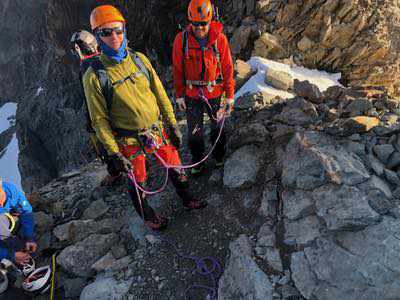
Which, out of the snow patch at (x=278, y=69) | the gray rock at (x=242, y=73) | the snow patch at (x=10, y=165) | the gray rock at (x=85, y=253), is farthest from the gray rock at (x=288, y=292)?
the snow patch at (x=10, y=165)

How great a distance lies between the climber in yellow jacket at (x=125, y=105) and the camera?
141 inches

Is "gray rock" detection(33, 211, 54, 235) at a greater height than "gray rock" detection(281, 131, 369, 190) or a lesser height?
lesser

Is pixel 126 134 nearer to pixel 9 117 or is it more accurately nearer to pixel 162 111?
pixel 162 111

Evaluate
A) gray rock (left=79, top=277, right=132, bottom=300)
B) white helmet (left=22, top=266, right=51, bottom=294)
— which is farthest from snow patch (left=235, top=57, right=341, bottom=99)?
white helmet (left=22, top=266, right=51, bottom=294)

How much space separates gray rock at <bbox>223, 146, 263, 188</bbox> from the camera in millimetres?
5133

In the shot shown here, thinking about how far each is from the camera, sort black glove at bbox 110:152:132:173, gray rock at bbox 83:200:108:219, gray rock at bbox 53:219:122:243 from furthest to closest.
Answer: gray rock at bbox 83:200:108:219 < gray rock at bbox 53:219:122:243 < black glove at bbox 110:152:132:173

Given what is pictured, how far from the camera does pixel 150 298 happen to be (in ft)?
13.7

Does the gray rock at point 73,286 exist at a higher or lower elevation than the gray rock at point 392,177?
lower

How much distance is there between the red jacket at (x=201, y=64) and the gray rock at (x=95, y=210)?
8.86ft

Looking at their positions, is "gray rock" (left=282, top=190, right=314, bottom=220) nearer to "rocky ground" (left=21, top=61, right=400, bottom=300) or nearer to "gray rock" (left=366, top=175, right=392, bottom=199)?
"rocky ground" (left=21, top=61, right=400, bottom=300)

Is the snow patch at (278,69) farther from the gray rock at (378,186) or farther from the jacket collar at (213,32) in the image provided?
the gray rock at (378,186)

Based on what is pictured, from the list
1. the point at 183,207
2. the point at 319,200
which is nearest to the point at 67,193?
the point at 183,207

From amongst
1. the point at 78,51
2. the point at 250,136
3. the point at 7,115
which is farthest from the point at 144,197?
the point at 7,115

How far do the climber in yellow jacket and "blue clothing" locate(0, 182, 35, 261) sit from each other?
1563 millimetres
